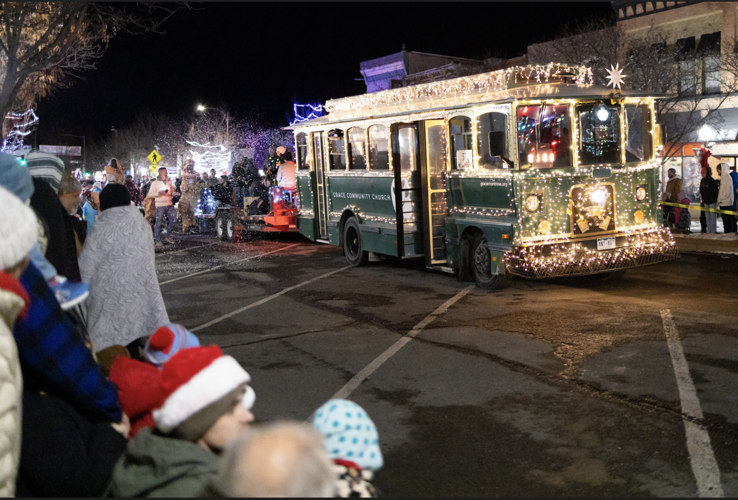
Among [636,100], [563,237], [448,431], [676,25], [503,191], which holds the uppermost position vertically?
[676,25]

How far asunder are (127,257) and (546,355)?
4.37 metres

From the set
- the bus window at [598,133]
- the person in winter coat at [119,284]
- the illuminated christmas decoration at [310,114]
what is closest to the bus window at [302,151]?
the illuminated christmas decoration at [310,114]

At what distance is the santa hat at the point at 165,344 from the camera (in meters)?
3.70

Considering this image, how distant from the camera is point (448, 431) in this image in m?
5.76

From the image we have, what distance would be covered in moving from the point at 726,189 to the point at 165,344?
17.5m

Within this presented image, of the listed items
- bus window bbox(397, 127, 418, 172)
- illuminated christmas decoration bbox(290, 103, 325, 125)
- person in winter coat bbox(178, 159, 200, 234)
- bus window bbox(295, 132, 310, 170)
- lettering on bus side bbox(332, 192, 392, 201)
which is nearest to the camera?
bus window bbox(397, 127, 418, 172)

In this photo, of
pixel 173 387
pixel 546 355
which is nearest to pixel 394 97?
pixel 546 355

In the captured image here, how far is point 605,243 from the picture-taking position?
37.2ft

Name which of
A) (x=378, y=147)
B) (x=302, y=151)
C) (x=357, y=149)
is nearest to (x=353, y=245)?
(x=357, y=149)

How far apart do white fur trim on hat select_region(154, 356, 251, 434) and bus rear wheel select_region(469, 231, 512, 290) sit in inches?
358

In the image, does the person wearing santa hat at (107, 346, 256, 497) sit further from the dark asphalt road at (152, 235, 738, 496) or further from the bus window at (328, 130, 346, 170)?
the bus window at (328, 130, 346, 170)

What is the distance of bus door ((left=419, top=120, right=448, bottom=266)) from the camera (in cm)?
1303

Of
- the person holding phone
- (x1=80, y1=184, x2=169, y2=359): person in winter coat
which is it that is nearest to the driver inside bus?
the person holding phone

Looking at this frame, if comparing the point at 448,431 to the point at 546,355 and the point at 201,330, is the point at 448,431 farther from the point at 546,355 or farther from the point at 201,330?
the point at 201,330
